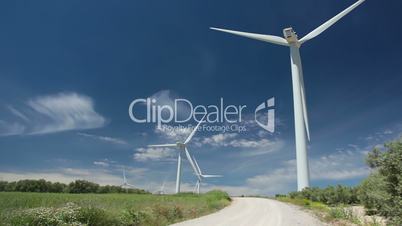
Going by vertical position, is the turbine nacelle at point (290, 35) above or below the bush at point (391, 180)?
above

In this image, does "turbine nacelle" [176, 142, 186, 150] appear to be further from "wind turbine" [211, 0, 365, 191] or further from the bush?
the bush

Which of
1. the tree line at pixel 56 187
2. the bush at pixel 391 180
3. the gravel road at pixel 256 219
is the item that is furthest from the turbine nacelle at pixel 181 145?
the bush at pixel 391 180

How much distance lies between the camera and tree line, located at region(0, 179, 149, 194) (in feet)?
246

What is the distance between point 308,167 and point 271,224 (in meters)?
34.0

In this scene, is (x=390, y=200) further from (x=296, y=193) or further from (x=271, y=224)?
(x=296, y=193)

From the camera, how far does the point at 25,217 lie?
12.2 m

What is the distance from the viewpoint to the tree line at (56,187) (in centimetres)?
7494

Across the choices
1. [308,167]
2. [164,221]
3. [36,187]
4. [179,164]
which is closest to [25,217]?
[164,221]

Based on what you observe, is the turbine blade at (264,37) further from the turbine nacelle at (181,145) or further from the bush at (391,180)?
the bush at (391,180)

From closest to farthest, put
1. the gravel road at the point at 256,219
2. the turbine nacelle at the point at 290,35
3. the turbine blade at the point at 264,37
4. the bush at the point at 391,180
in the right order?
the bush at the point at 391,180
the gravel road at the point at 256,219
the turbine blade at the point at 264,37
the turbine nacelle at the point at 290,35

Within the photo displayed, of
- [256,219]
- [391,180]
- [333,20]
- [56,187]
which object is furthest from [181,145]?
[391,180]

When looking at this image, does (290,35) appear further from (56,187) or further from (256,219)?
(56,187)

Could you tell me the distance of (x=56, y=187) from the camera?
271 feet

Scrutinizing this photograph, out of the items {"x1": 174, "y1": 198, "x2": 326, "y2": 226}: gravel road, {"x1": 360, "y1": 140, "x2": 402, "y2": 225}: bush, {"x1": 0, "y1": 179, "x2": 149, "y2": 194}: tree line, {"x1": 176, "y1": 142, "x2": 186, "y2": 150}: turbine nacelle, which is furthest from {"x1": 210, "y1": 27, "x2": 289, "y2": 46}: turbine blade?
{"x1": 0, "y1": 179, "x2": 149, "y2": 194}: tree line
